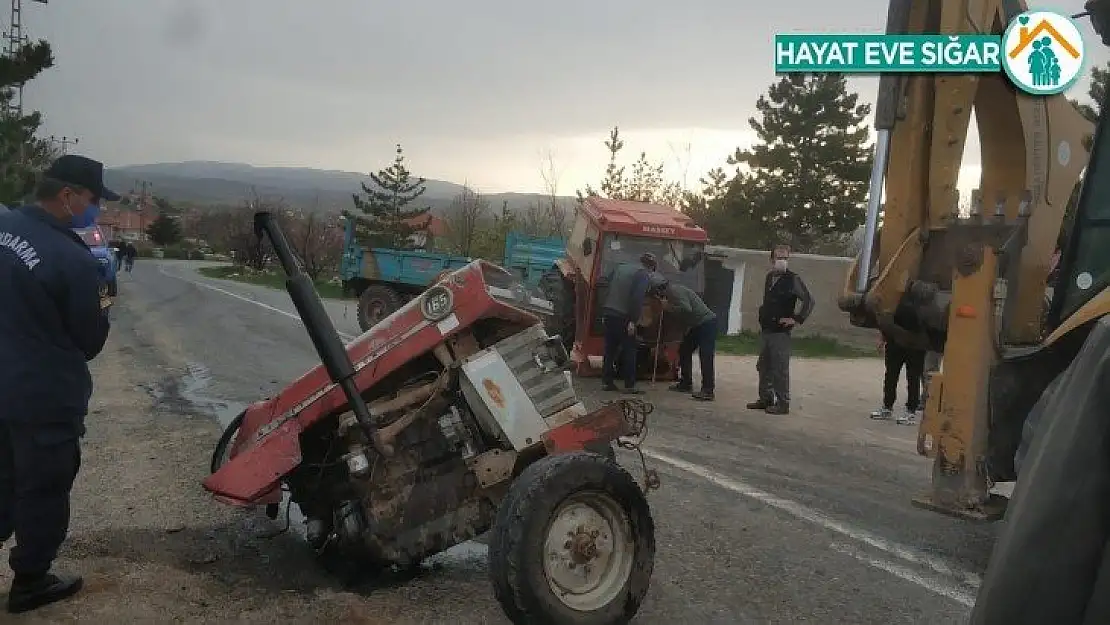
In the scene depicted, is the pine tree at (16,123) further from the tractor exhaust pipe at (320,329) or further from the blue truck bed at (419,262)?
the tractor exhaust pipe at (320,329)

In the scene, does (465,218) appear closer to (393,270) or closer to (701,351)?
(393,270)

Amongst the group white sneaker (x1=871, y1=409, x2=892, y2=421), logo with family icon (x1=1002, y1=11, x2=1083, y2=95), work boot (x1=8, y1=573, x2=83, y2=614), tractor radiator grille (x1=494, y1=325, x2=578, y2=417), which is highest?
logo with family icon (x1=1002, y1=11, x2=1083, y2=95)

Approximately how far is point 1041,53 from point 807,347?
14206 millimetres

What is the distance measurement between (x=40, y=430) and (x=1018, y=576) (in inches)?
143

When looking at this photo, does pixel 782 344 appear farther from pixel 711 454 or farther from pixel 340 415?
pixel 340 415

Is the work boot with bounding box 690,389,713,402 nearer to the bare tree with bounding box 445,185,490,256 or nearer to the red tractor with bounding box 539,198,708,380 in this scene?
the red tractor with bounding box 539,198,708,380

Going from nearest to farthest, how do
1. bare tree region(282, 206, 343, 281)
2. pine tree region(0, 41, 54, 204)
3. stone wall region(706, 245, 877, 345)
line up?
stone wall region(706, 245, 877, 345)
pine tree region(0, 41, 54, 204)
bare tree region(282, 206, 343, 281)

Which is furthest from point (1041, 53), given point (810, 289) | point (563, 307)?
point (810, 289)

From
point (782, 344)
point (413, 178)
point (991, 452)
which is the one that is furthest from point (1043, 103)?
point (413, 178)

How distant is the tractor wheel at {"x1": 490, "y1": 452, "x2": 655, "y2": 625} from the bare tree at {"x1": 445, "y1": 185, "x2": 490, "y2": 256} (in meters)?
34.8

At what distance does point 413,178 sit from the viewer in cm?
5247

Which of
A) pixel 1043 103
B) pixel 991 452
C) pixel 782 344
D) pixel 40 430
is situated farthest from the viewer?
pixel 782 344

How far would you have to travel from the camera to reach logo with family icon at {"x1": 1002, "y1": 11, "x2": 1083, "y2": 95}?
6062 millimetres

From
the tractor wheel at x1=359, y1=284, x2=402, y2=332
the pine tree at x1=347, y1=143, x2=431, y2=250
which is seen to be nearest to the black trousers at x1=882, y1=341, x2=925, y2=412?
the tractor wheel at x1=359, y1=284, x2=402, y2=332
